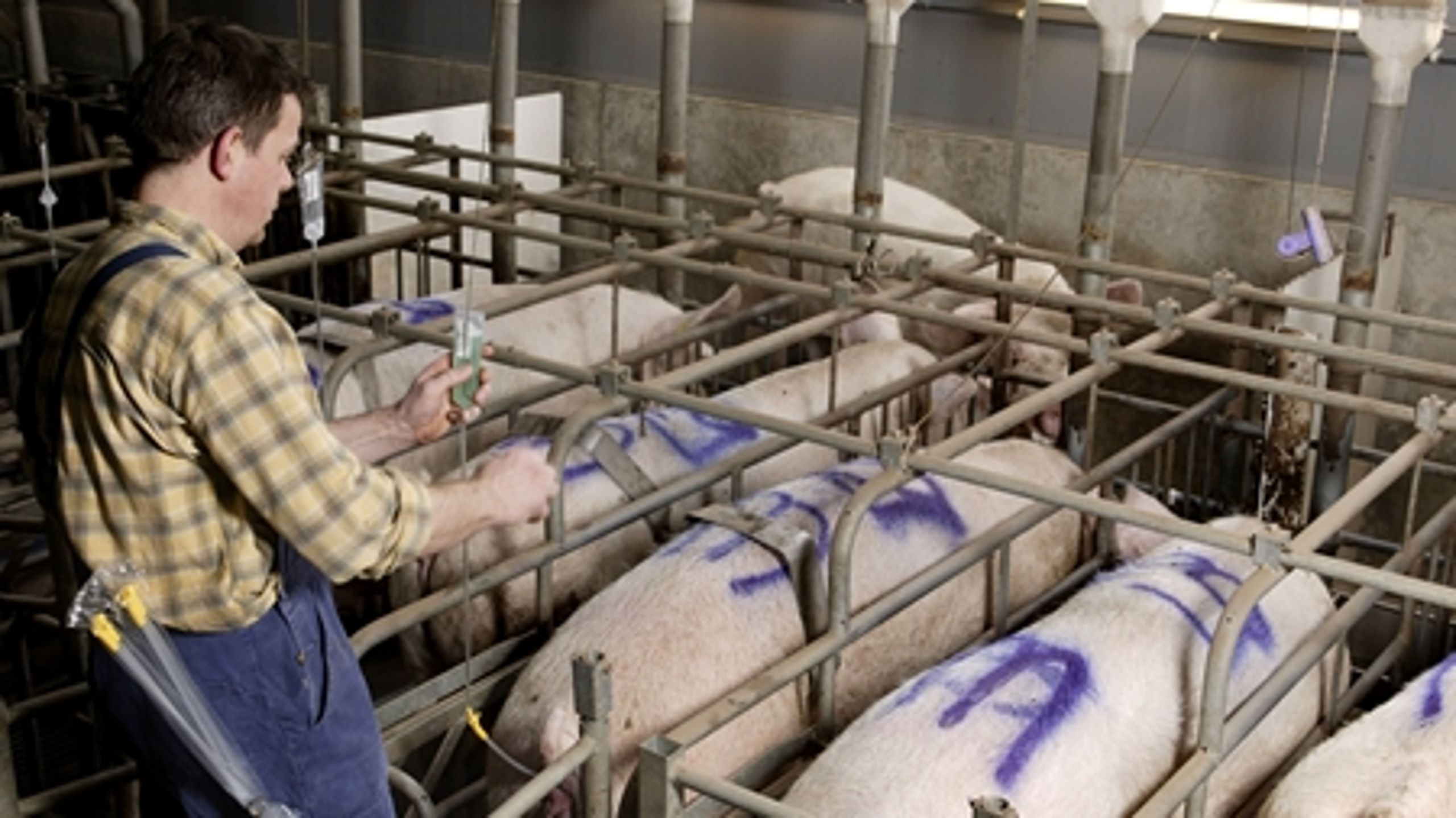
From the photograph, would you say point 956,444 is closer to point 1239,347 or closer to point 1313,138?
point 1239,347

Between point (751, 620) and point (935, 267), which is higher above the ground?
point (935, 267)

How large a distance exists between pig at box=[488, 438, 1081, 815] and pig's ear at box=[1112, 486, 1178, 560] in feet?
0.51

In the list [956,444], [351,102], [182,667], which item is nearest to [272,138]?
[182,667]

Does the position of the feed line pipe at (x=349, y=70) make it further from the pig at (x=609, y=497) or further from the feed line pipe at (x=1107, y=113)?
the feed line pipe at (x=1107, y=113)

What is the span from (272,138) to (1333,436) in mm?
4102

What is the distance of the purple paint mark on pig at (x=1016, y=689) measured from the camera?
366cm

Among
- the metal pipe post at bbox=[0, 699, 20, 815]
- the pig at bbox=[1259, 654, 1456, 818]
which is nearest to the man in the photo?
the metal pipe post at bbox=[0, 699, 20, 815]

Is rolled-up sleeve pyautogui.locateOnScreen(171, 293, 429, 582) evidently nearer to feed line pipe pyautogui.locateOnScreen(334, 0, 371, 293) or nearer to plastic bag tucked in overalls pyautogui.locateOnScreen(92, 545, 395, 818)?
plastic bag tucked in overalls pyautogui.locateOnScreen(92, 545, 395, 818)

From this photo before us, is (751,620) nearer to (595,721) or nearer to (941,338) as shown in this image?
(595,721)

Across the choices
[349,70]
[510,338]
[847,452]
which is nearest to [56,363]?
[847,452]

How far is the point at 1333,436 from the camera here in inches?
228

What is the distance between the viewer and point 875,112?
7.31 meters

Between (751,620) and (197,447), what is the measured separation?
184cm

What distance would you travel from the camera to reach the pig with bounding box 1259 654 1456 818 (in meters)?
3.47
